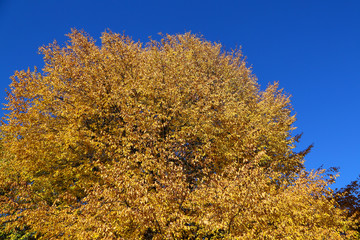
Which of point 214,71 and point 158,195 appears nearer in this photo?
point 158,195

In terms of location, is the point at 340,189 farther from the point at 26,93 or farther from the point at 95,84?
the point at 26,93

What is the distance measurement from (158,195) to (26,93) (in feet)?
53.3

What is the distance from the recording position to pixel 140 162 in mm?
15125

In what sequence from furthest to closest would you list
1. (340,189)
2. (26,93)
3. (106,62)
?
1. (340,189)
2. (106,62)
3. (26,93)

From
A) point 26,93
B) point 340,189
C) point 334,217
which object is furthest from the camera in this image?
point 340,189

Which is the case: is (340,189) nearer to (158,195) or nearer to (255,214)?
(255,214)

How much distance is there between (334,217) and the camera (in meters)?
15.0

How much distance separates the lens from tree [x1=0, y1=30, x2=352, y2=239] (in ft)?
32.0

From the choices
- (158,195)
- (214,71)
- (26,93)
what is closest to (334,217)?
(158,195)

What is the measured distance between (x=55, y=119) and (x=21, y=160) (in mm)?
4153

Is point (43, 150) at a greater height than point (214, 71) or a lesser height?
lesser

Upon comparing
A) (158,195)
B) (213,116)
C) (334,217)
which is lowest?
(158,195)

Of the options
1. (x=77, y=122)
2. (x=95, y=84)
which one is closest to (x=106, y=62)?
(x=95, y=84)

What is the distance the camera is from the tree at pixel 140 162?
9.75 meters
